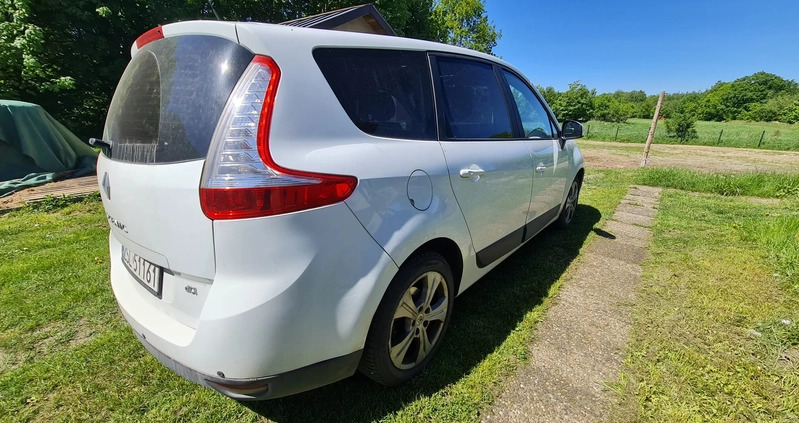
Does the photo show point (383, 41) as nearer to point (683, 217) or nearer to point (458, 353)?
point (458, 353)

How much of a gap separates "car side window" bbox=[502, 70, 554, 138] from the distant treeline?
40395 mm

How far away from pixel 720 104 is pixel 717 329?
7454 centimetres

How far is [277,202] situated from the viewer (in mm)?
1127

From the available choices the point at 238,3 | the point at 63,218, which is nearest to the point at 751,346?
the point at 63,218

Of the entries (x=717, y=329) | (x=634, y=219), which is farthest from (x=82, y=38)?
(x=717, y=329)

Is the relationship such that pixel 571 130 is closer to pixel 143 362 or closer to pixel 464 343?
pixel 464 343

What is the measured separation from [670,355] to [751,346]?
593 millimetres

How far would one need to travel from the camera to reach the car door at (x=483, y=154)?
1.90 metres

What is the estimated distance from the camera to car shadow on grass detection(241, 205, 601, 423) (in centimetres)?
165

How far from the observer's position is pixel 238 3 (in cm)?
1288

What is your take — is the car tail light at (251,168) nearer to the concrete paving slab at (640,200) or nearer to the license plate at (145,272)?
the license plate at (145,272)

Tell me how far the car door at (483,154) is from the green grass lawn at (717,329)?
1.07 meters

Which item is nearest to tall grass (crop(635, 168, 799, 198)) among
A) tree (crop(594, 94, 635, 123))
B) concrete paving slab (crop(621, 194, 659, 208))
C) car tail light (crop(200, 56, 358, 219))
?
concrete paving slab (crop(621, 194, 659, 208))

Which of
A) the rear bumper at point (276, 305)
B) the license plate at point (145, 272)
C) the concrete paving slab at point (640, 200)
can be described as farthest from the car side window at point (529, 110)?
the concrete paving slab at point (640, 200)
